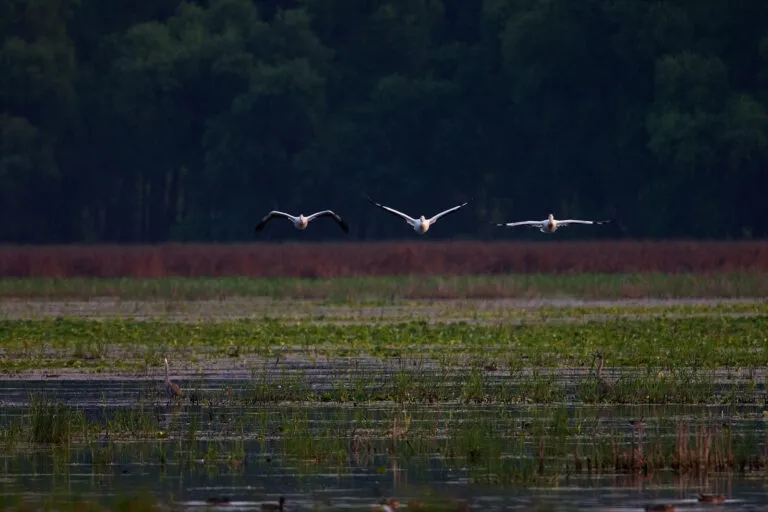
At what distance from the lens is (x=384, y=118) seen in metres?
90.5

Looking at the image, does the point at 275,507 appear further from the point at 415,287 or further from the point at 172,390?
the point at 415,287

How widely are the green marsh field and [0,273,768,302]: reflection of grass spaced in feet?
23.0

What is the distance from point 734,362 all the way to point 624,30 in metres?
57.3

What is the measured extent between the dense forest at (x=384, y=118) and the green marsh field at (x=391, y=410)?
38.4m

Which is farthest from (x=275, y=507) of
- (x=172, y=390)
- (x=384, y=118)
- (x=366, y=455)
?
(x=384, y=118)

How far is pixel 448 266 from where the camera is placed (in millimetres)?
63750

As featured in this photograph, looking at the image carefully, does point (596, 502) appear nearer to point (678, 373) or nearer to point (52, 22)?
point (678, 373)

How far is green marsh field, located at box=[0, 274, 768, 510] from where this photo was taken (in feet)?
62.1

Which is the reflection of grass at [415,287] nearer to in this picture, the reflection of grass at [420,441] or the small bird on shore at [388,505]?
the reflection of grass at [420,441]

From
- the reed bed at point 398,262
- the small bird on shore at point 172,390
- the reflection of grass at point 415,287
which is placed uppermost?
the reed bed at point 398,262

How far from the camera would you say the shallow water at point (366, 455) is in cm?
1847

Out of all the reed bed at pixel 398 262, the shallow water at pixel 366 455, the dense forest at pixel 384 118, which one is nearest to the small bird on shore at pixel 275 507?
the shallow water at pixel 366 455

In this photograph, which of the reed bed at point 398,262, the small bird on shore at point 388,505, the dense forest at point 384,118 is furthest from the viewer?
the dense forest at point 384,118

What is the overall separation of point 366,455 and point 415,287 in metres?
33.7
